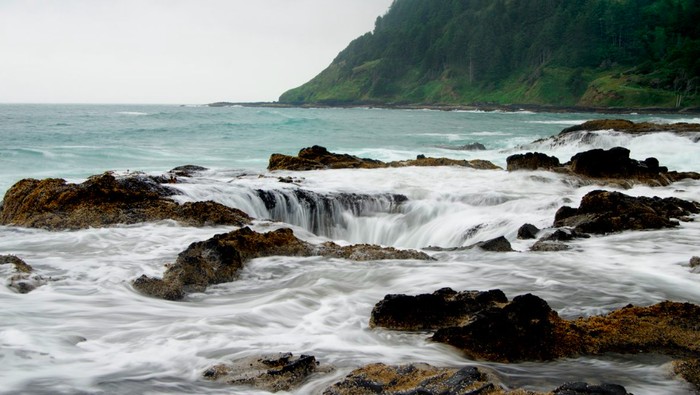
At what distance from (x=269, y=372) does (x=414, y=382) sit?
0.89 m

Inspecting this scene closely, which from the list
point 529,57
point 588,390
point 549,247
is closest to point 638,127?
point 549,247

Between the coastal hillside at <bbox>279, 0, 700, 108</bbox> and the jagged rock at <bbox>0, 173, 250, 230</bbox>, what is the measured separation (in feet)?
218

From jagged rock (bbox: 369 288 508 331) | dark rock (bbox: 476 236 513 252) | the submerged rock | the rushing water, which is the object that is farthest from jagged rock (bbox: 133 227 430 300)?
the submerged rock

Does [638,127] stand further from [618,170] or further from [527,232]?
[527,232]

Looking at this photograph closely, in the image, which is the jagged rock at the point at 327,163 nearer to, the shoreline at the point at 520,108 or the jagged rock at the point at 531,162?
the jagged rock at the point at 531,162

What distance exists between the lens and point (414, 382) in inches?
122

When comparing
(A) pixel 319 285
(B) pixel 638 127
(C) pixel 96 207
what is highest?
(B) pixel 638 127

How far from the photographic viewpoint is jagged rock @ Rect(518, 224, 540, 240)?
811 cm

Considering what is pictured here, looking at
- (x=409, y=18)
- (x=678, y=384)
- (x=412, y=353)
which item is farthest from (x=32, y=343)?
(x=409, y=18)

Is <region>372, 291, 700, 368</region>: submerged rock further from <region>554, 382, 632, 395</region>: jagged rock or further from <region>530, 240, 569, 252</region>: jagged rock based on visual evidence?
<region>530, 240, 569, 252</region>: jagged rock

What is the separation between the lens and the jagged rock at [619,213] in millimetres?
7988

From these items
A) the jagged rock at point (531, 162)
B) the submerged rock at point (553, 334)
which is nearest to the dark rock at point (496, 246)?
the submerged rock at point (553, 334)

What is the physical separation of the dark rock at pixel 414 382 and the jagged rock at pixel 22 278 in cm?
347

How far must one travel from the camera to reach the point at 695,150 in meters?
21.8
